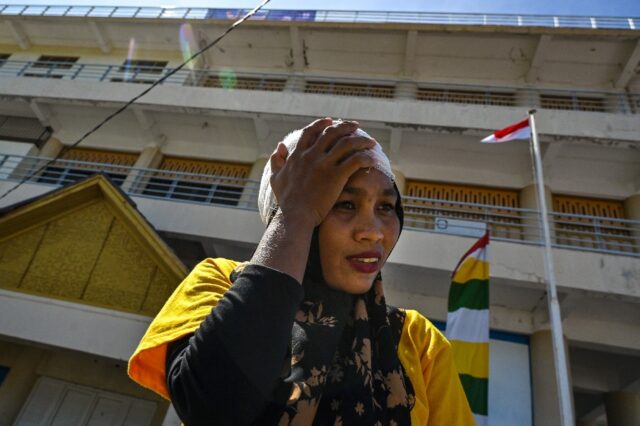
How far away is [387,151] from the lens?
8.38m

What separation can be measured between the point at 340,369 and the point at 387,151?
7.86 meters

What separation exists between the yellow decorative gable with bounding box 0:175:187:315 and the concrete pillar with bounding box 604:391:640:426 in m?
8.80

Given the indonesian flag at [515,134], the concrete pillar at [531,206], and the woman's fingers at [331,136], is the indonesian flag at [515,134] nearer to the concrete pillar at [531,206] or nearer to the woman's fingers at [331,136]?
the concrete pillar at [531,206]

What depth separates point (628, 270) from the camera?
5.34 metres

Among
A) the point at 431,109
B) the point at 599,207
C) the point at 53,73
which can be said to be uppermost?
Answer: the point at 53,73

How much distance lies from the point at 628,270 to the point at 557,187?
2.82 meters

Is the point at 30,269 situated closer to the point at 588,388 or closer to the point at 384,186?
the point at 384,186

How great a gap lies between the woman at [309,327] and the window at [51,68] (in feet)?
44.4

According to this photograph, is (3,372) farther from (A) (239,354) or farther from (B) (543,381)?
(B) (543,381)

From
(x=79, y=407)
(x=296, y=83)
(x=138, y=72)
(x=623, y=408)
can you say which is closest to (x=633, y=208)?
(x=623, y=408)

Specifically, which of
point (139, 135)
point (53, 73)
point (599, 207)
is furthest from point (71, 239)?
point (599, 207)

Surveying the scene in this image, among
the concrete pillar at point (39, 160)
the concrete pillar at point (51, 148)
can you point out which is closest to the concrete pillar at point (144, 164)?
the concrete pillar at point (39, 160)

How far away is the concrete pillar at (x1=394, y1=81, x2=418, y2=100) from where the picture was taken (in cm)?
959

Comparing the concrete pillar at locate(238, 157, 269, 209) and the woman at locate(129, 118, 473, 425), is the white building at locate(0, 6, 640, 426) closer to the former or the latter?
the concrete pillar at locate(238, 157, 269, 209)
